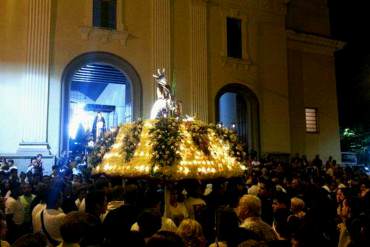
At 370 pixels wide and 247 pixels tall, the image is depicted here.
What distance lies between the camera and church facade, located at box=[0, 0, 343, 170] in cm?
1611

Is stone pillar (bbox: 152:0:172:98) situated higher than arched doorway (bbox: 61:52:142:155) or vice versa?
stone pillar (bbox: 152:0:172:98)

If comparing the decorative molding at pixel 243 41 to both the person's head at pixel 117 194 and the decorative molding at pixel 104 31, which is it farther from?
the person's head at pixel 117 194

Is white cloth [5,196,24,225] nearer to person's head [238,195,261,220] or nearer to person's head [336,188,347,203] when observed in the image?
person's head [238,195,261,220]

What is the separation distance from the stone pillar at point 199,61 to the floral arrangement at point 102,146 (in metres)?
10.0

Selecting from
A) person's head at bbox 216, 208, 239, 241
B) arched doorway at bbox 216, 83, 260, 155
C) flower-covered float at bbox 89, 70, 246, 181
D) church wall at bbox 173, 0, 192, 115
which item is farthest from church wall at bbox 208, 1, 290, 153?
person's head at bbox 216, 208, 239, 241

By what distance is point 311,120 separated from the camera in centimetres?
2408

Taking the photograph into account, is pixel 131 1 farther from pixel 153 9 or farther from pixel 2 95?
pixel 2 95

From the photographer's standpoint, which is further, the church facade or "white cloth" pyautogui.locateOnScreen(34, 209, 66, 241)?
the church facade

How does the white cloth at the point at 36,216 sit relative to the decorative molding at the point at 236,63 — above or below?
below

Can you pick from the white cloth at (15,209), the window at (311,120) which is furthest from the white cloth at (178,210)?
the window at (311,120)

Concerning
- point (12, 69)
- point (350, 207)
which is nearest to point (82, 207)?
point (350, 207)

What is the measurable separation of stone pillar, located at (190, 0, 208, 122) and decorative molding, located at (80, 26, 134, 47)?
307 cm

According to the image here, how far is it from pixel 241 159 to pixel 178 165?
6.19 feet

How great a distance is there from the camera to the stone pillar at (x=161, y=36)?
1834cm
